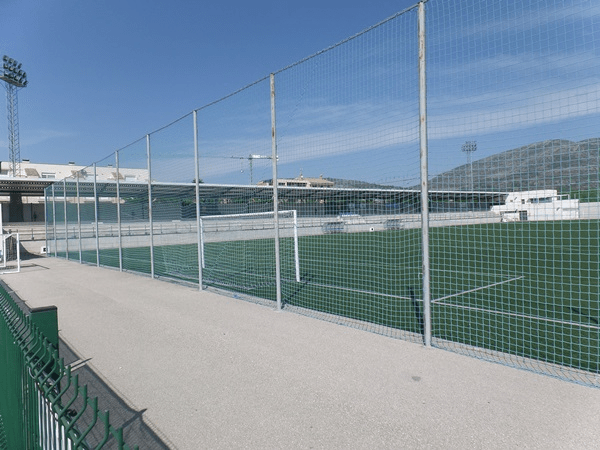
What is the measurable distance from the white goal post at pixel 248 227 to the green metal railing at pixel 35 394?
7.46 metres

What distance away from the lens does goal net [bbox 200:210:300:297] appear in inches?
409

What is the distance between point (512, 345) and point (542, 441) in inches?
98.8

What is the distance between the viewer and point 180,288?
31.6 feet

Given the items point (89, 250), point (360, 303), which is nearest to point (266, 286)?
point (360, 303)

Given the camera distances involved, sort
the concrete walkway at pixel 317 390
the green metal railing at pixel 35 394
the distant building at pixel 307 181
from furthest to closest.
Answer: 1. the distant building at pixel 307 181
2. the concrete walkway at pixel 317 390
3. the green metal railing at pixel 35 394

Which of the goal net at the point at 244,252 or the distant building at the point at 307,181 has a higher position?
the distant building at the point at 307,181

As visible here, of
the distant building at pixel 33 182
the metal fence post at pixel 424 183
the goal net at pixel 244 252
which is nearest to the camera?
the metal fence post at pixel 424 183

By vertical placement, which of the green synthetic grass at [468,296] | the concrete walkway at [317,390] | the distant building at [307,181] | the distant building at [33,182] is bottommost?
the green synthetic grass at [468,296]

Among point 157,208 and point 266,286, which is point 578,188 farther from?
point 157,208

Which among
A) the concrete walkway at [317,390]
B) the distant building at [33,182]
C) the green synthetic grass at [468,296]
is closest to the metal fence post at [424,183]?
the concrete walkway at [317,390]

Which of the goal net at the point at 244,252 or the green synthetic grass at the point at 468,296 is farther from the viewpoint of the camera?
the goal net at the point at 244,252

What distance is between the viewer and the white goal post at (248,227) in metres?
10.7

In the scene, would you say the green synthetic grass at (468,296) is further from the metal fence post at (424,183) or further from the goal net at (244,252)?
the metal fence post at (424,183)

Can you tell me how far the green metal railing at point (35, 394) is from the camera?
1.68 meters
